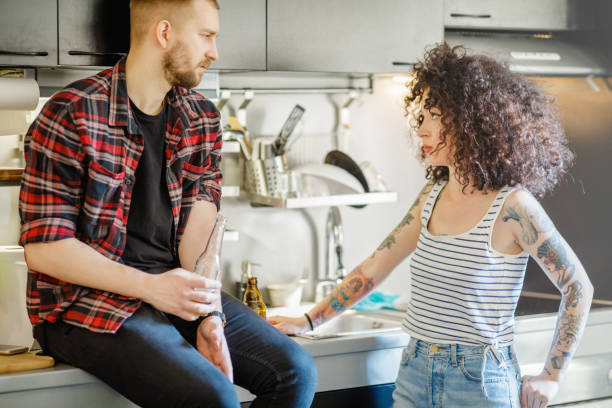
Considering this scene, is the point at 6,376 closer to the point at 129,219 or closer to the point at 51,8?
the point at 129,219

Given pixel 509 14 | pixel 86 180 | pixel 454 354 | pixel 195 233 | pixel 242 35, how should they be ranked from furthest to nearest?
1. pixel 509 14
2. pixel 242 35
3. pixel 195 233
4. pixel 454 354
5. pixel 86 180

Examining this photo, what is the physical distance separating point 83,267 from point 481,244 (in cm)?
85

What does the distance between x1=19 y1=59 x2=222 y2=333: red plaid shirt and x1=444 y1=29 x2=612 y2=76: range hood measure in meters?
1.23

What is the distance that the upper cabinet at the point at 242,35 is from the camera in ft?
7.30

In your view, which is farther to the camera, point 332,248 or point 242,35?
point 332,248

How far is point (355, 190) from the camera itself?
2.59m

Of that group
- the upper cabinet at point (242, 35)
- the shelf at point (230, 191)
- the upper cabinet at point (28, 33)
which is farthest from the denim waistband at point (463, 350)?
the upper cabinet at point (28, 33)

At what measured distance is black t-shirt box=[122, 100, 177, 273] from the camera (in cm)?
179

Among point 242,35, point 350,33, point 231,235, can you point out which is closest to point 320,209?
point 231,235

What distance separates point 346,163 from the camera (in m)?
2.66

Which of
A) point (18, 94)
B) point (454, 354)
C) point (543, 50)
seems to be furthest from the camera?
point (543, 50)

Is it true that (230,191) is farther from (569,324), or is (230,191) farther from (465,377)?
(569,324)

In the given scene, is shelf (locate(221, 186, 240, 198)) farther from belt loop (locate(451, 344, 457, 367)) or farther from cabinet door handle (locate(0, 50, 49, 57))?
belt loop (locate(451, 344, 457, 367))

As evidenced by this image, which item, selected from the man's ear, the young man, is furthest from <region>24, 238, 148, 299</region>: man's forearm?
the man's ear
